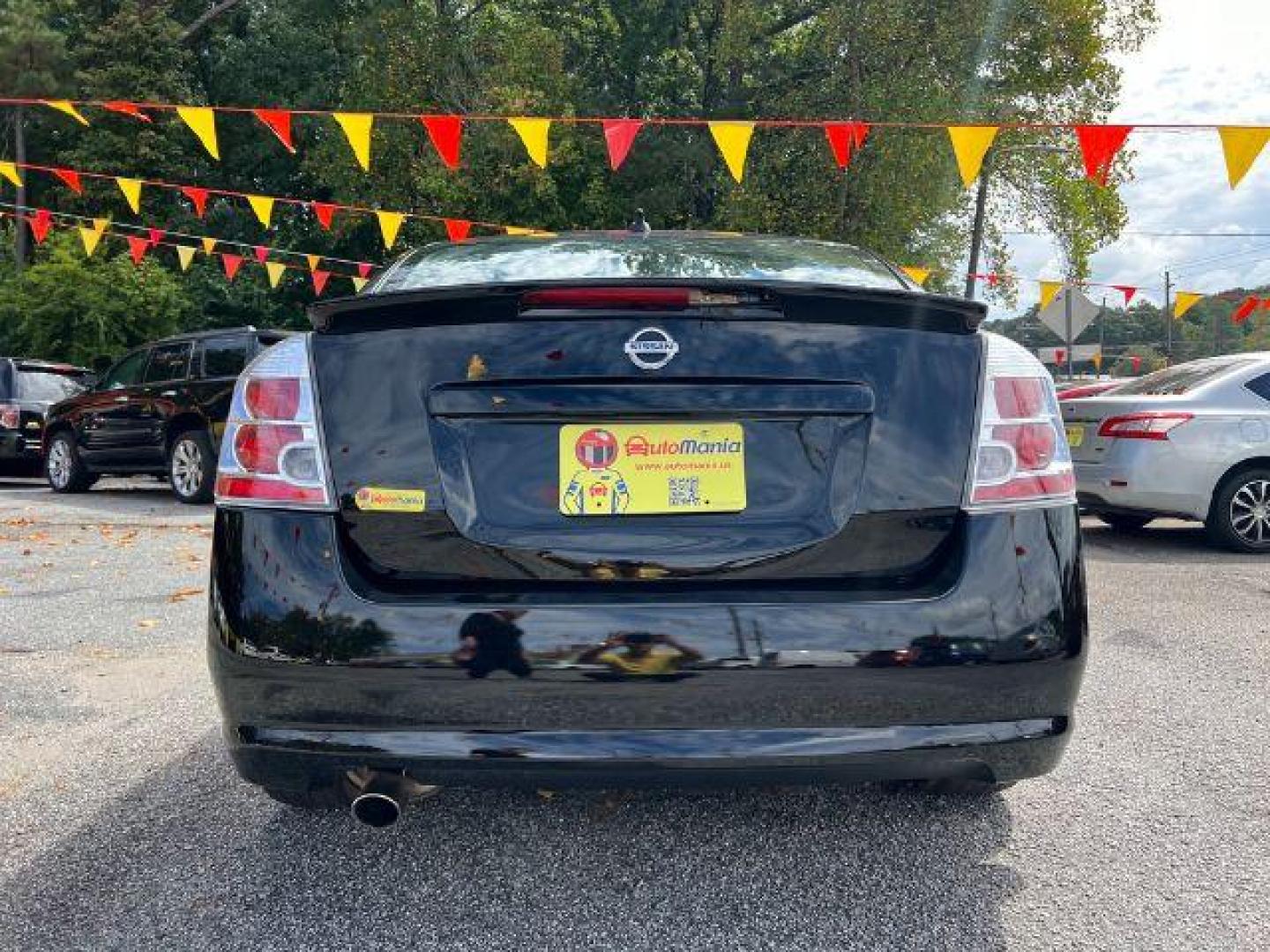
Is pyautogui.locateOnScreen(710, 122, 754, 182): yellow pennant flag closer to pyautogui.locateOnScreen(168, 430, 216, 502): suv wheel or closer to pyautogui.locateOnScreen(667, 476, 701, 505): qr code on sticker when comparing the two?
pyautogui.locateOnScreen(168, 430, 216, 502): suv wheel

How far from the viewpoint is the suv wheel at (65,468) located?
12.0 metres

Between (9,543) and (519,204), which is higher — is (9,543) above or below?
below

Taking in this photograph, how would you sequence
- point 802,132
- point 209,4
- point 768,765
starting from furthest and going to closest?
point 209,4, point 802,132, point 768,765

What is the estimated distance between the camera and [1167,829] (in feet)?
8.77

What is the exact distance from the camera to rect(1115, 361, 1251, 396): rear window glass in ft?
26.5

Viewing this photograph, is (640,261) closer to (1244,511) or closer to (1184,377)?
(1244,511)

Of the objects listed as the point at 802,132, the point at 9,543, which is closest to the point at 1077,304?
the point at 802,132

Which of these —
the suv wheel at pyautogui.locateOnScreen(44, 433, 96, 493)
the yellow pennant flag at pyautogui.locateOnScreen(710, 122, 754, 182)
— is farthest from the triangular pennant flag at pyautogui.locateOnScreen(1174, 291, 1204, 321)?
the suv wheel at pyautogui.locateOnScreen(44, 433, 96, 493)

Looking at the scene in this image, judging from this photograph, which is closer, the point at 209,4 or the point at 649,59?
the point at 649,59

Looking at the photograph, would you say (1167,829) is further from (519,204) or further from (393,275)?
(519,204)

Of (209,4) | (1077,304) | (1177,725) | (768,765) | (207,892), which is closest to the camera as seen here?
(768,765)

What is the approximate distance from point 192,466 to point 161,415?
29.5 inches

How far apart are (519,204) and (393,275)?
21.1 metres

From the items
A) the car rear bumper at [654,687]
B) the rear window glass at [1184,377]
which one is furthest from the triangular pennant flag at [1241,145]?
the car rear bumper at [654,687]
